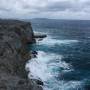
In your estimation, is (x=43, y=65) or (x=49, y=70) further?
(x=43, y=65)

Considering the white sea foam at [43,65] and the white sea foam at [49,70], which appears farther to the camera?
the white sea foam at [43,65]

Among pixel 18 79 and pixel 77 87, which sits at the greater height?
pixel 18 79

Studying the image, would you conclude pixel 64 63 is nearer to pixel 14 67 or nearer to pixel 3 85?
pixel 14 67

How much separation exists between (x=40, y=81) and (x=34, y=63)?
16810mm

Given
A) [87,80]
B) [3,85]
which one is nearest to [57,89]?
[87,80]

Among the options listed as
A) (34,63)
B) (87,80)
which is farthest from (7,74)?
(34,63)

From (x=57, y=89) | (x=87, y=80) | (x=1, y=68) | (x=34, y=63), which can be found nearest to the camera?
(x=1, y=68)

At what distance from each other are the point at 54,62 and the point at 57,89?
23.2 meters

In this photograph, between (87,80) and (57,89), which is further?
(87,80)

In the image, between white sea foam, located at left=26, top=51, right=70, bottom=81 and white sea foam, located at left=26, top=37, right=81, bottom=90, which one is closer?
white sea foam, located at left=26, top=37, right=81, bottom=90

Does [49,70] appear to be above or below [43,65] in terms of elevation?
below

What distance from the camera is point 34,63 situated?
221ft

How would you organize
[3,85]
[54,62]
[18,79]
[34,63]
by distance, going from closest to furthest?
[3,85] → [18,79] → [34,63] → [54,62]

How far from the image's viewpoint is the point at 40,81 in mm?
50875
